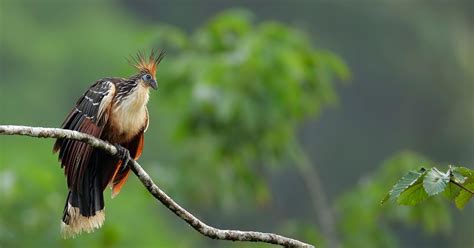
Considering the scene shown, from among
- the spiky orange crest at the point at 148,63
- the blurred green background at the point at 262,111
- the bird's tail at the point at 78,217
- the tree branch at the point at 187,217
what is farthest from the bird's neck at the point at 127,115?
the blurred green background at the point at 262,111

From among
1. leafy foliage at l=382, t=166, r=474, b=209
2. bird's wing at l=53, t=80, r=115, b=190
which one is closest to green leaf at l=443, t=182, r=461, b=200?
leafy foliage at l=382, t=166, r=474, b=209

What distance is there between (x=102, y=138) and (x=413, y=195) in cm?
206

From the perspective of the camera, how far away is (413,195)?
3762mm

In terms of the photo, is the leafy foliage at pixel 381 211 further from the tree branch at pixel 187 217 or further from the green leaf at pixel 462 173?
the green leaf at pixel 462 173

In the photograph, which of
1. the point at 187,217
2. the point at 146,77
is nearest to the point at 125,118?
the point at 146,77

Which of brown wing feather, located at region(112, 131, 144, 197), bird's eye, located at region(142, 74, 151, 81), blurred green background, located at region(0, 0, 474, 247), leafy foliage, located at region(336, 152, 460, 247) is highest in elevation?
blurred green background, located at region(0, 0, 474, 247)

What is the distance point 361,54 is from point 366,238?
990 cm

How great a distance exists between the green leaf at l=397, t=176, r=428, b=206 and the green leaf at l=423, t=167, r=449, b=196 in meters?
0.09

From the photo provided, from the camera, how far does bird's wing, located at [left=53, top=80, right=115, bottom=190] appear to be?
16.9 feet

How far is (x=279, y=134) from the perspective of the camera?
8.16 meters

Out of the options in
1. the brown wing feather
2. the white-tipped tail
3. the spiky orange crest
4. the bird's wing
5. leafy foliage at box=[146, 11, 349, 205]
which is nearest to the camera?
the bird's wing

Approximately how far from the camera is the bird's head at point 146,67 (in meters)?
5.45

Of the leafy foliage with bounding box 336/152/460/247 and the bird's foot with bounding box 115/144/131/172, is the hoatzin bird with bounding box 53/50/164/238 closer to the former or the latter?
the bird's foot with bounding box 115/144/131/172

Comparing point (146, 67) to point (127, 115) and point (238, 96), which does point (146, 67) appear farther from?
point (238, 96)
